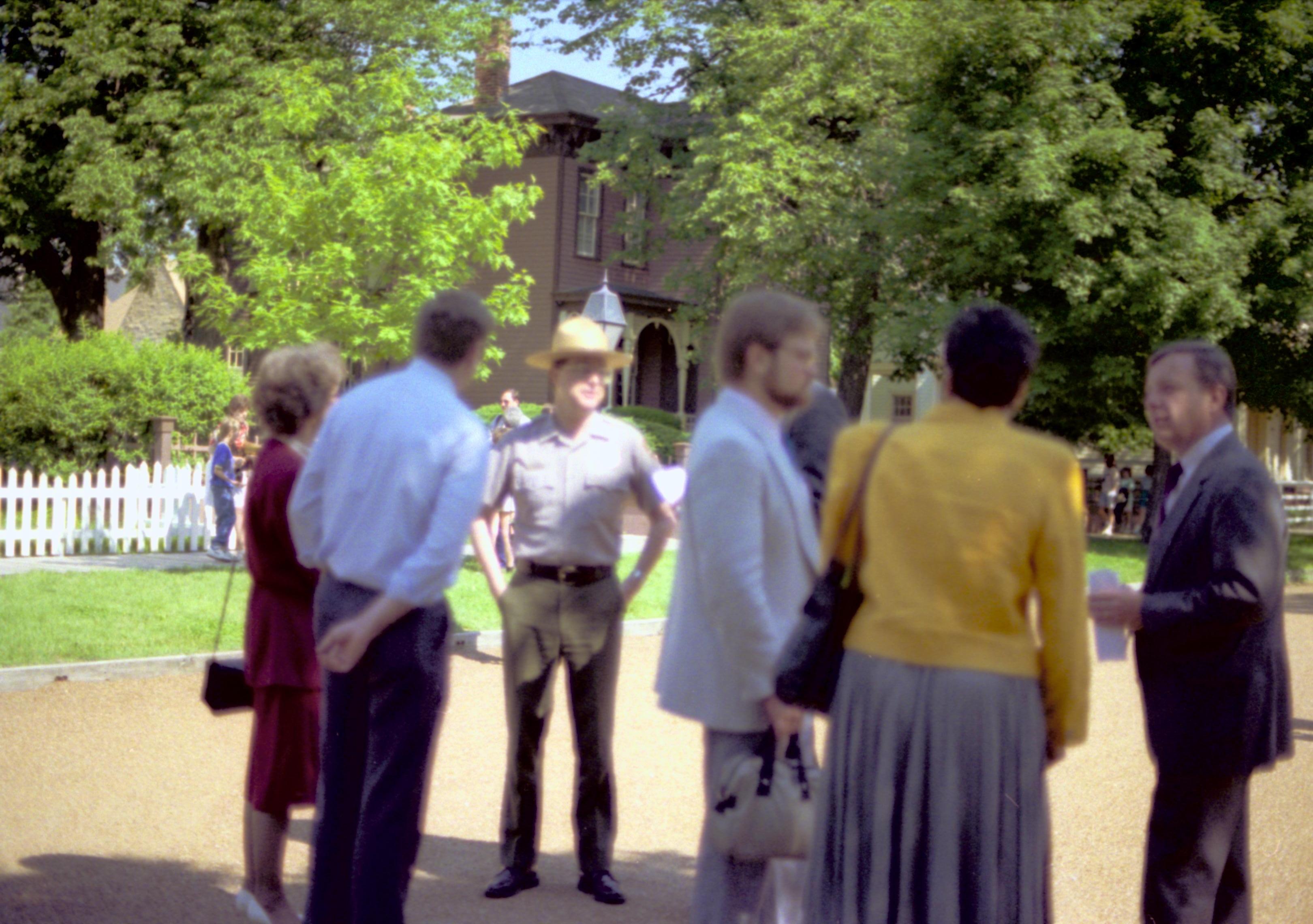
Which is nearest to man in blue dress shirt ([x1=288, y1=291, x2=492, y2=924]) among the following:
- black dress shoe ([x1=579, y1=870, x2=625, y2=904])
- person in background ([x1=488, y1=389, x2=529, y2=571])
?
black dress shoe ([x1=579, y1=870, x2=625, y2=904])

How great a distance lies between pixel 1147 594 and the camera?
3900 millimetres

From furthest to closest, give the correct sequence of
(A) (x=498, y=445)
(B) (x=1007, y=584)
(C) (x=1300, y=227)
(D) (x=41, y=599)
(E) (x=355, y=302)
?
(C) (x=1300, y=227), (E) (x=355, y=302), (D) (x=41, y=599), (A) (x=498, y=445), (B) (x=1007, y=584)

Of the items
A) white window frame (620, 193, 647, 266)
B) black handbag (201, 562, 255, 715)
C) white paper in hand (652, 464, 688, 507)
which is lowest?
black handbag (201, 562, 255, 715)

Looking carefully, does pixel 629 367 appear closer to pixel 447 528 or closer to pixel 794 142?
pixel 794 142

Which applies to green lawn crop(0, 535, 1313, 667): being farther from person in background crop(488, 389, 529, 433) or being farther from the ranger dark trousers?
the ranger dark trousers

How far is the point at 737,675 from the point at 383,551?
3.47 ft

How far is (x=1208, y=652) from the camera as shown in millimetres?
3822

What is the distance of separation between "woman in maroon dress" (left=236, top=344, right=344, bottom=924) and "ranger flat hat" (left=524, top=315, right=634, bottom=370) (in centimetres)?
106

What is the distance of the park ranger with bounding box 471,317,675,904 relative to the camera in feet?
16.5

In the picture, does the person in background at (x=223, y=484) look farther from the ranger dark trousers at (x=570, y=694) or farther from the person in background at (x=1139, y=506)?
the person in background at (x=1139, y=506)

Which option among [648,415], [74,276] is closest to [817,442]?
[648,415]

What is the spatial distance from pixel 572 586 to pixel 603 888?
1177 millimetres

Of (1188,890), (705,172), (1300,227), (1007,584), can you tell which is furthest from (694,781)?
(705,172)

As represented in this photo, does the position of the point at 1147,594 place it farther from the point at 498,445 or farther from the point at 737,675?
the point at 498,445
